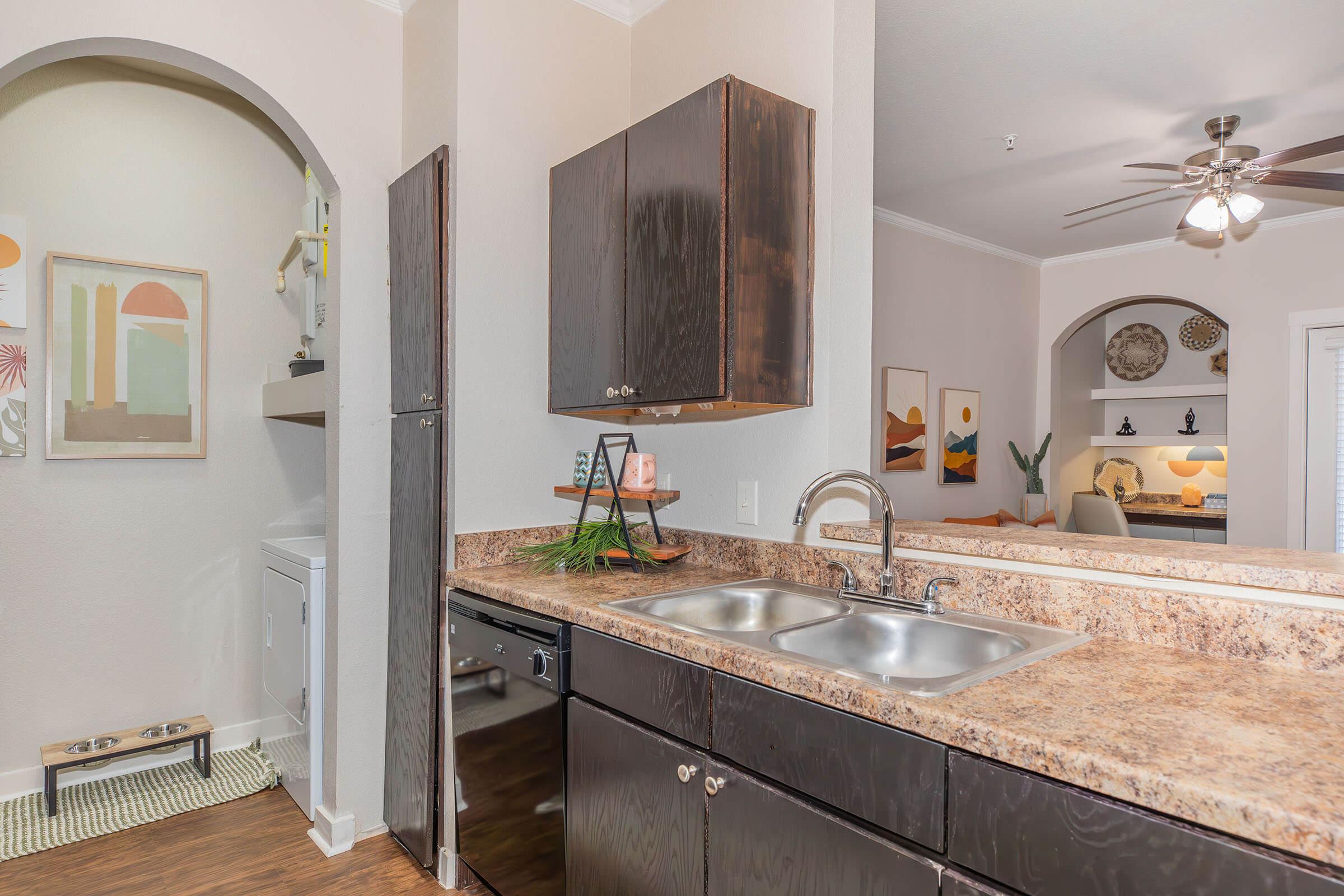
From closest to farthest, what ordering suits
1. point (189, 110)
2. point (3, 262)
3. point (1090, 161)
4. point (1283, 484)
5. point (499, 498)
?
1. point (499, 498)
2. point (3, 262)
3. point (189, 110)
4. point (1090, 161)
5. point (1283, 484)

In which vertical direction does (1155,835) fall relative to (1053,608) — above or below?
below

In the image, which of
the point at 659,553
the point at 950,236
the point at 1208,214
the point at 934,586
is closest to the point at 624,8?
the point at 659,553

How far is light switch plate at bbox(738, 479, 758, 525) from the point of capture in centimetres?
215

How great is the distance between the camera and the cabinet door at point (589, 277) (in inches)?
82.4

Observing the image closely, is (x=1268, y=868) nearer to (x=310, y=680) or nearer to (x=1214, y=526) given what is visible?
(x=310, y=680)

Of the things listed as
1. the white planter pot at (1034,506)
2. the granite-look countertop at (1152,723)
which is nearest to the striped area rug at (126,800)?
the granite-look countertop at (1152,723)

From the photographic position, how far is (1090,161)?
3.87 m

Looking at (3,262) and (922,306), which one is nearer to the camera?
(3,262)

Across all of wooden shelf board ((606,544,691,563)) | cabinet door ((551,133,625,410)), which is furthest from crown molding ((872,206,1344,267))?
wooden shelf board ((606,544,691,563))

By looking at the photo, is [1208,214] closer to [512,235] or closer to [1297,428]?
[1297,428]

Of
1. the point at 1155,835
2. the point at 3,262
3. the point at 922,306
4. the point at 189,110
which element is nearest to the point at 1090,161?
the point at 922,306

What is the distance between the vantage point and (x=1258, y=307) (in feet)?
16.0

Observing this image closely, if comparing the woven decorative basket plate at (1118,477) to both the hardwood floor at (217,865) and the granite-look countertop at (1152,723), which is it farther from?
the hardwood floor at (217,865)

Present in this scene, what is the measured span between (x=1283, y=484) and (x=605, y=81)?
4865 mm
